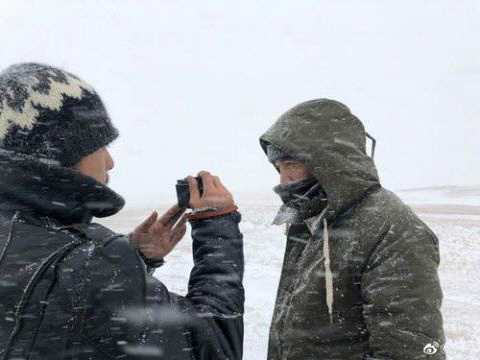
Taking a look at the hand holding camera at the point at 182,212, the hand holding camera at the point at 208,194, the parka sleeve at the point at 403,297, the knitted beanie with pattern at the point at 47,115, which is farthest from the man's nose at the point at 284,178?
the knitted beanie with pattern at the point at 47,115

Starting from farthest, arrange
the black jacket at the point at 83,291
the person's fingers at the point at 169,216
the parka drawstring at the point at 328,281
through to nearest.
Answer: the parka drawstring at the point at 328,281 < the person's fingers at the point at 169,216 < the black jacket at the point at 83,291

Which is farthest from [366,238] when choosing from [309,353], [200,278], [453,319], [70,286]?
[453,319]

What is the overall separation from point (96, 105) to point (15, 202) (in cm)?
36

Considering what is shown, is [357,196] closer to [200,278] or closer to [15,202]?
[200,278]

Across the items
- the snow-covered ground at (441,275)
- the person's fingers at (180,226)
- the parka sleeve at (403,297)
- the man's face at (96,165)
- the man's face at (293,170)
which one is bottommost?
the snow-covered ground at (441,275)

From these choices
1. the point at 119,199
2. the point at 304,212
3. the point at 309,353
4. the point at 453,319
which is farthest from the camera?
the point at 453,319

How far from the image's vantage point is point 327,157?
2.65m

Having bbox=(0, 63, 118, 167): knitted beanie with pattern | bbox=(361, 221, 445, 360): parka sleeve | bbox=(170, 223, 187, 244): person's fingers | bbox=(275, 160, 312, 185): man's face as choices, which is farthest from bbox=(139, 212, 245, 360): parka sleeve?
bbox=(275, 160, 312, 185): man's face

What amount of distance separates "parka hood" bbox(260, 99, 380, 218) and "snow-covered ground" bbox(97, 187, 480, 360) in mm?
4816

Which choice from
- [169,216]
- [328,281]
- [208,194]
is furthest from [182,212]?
[328,281]

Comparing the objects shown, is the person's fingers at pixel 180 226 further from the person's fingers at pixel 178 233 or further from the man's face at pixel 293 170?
the man's face at pixel 293 170

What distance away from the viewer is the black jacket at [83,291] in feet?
4.09

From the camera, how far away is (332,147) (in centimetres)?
266

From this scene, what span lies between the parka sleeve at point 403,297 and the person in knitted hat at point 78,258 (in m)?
1.02
